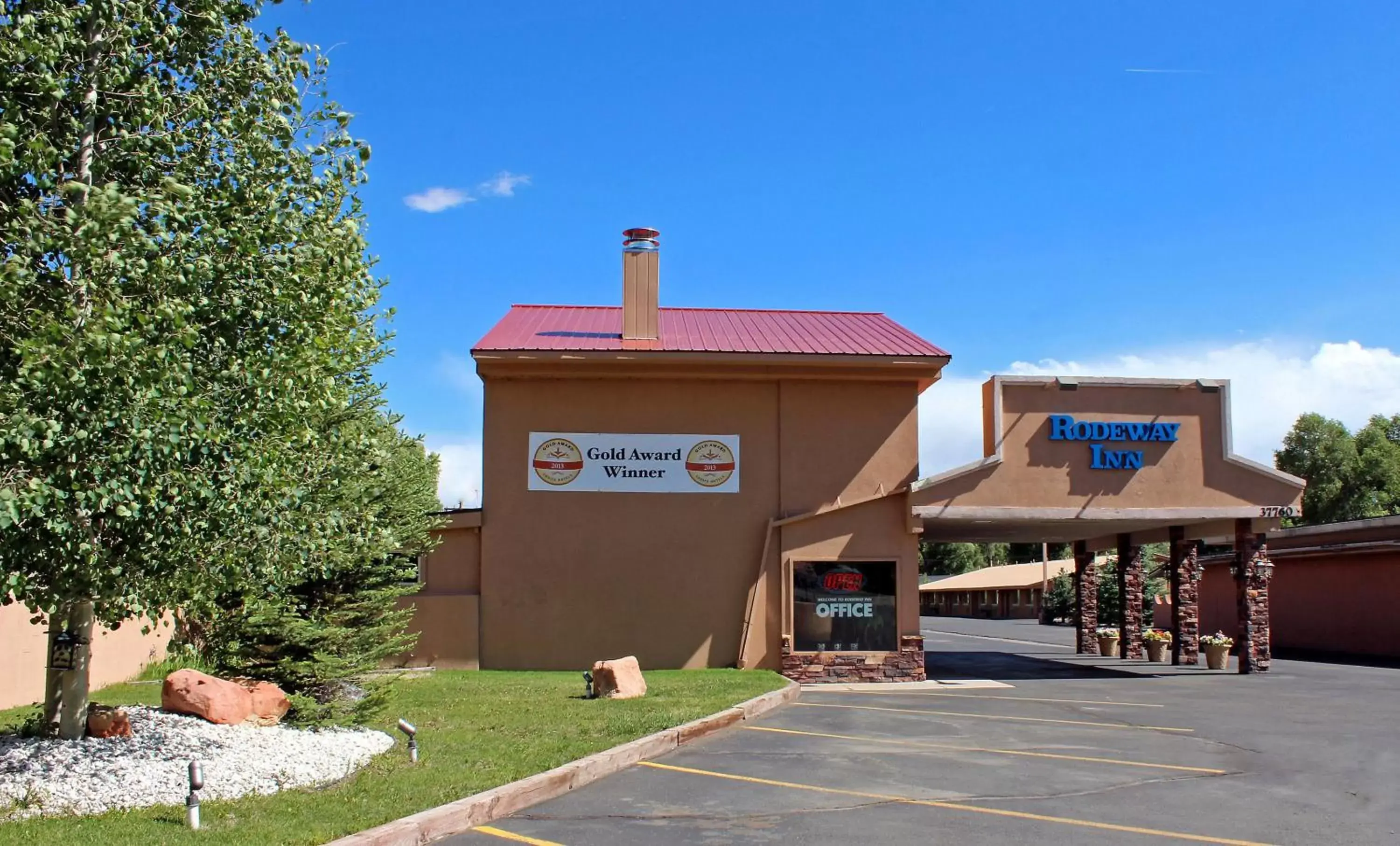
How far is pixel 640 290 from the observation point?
22.1 m

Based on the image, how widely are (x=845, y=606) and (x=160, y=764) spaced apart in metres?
13.8

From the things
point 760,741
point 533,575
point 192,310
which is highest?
point 192,310

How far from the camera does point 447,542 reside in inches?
826

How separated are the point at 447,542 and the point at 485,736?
9.53 m

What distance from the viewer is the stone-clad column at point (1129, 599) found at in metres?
27.4

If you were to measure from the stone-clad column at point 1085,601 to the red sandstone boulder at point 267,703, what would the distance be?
2276 centimetres

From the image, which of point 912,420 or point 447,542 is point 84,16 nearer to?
point 447,542

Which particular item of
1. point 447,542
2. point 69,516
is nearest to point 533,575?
point 447,542

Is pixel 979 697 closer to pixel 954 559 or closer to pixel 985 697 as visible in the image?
pixel 985 697

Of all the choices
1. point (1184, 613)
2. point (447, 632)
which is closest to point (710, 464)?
point (447, 632)

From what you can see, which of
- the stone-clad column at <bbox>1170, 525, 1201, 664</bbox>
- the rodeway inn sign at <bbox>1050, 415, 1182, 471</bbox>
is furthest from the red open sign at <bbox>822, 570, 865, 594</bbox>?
the stone-clad column at <bbox>1170, 525, 1201, 664</bbox>

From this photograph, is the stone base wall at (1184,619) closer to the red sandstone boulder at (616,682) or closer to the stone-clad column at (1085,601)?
the stone-clad column at (1085,601)

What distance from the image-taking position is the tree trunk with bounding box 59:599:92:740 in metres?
9.58

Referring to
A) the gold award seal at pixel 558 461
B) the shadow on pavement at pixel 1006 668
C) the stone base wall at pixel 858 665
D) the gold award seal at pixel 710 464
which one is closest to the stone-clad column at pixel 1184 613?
the shadow on pavement at pixel 1006 668
